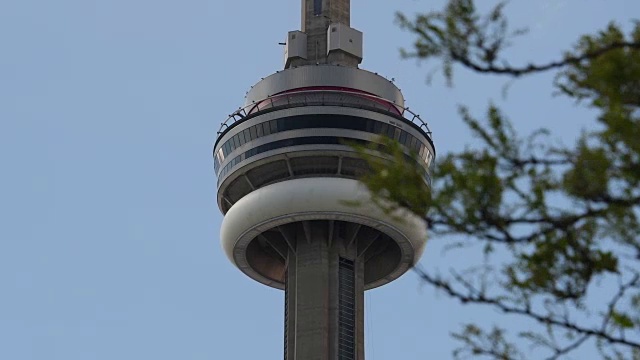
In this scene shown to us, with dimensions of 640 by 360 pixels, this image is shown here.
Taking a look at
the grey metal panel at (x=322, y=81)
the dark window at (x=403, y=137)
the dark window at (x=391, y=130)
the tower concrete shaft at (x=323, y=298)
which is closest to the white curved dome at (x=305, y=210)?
the tower concrete shaft at (x=323, y=298)

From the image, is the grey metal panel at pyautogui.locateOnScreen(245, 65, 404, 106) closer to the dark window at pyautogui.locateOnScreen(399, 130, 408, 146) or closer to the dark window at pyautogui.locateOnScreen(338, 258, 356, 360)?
the dark window at pyautogui.locateOnScreen(399, 130, 408, 146)

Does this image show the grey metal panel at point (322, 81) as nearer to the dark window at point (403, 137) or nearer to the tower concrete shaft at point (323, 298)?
the dark window at point (403, 137)

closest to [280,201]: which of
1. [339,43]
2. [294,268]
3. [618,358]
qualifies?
[294,268]

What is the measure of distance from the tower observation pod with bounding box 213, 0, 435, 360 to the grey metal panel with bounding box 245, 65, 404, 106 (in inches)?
3.5

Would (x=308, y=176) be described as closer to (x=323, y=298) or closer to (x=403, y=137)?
(x=403, y=137)

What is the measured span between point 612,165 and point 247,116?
104144mm

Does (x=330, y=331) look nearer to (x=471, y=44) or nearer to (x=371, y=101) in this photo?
(x=371, y=101)

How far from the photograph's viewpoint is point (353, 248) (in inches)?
5182

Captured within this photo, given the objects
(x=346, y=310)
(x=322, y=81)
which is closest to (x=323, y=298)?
(x=346, y=310)

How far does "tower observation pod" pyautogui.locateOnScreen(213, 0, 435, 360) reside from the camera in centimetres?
12794

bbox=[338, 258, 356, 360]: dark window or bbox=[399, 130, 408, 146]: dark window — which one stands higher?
bbox=[399, 130, 408, 146]: dark window

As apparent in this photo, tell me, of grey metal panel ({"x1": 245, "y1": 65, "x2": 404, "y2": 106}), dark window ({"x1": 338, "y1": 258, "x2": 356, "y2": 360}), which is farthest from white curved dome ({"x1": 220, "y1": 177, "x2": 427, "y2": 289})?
grey metal panel ({"x1": 245, "y1": 65, "x2": 404, "y2": 106})

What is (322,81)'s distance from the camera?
5295 inches

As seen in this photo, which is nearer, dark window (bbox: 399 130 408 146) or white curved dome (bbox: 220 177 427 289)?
white curved dome (bbox: 220 177 427 289)
